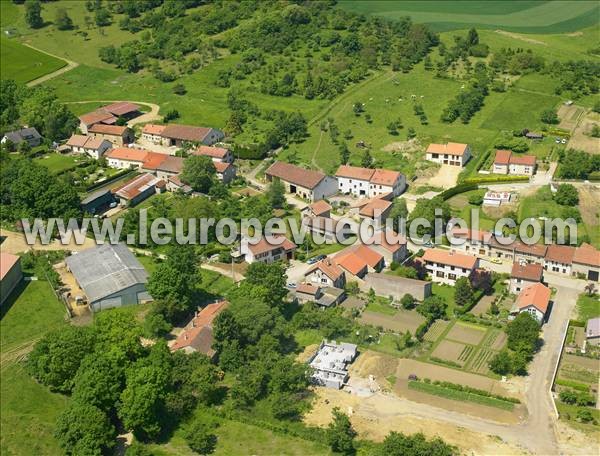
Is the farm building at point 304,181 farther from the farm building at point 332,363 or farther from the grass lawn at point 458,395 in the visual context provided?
the grass lawn at point 458,395

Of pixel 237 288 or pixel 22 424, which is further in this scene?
pixel 237 288

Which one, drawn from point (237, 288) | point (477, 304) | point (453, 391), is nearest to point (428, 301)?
point (477, 304)

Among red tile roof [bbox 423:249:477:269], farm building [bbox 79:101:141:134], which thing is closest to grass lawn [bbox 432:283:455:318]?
red tile roof [bbox 423:249:477:269]

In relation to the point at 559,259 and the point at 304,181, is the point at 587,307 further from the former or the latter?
the point at 304,181

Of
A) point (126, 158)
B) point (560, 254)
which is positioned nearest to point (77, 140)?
point (126, 158)

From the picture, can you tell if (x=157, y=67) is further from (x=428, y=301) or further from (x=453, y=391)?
(x=453, y=391)

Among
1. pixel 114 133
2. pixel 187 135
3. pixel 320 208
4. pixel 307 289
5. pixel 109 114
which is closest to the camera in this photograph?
pixel 307 289
